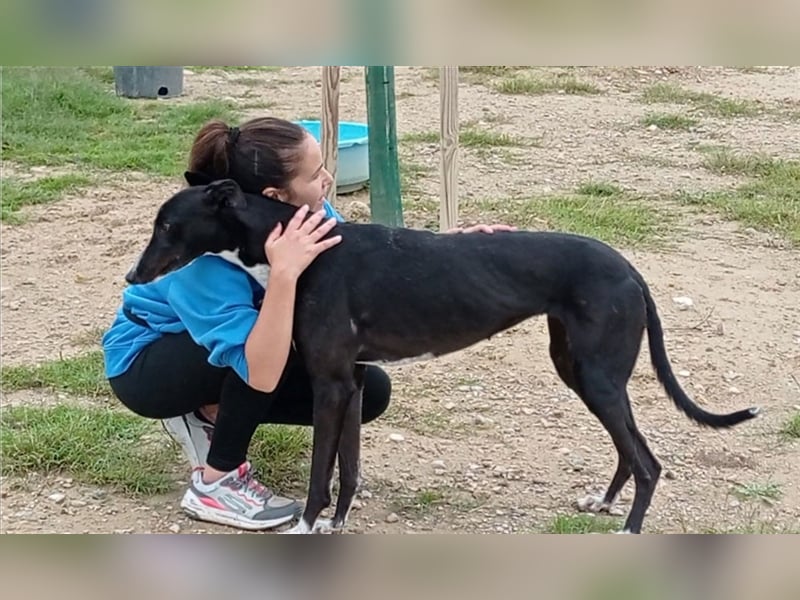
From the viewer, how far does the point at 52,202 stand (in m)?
6.93

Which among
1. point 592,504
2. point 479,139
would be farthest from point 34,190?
point 592,504

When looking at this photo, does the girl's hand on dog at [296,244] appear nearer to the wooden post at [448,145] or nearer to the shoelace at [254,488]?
the shoelace at [254,488]

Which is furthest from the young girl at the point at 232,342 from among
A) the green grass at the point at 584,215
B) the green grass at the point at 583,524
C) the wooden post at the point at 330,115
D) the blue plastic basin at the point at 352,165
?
the blue plastic basin at the point at 352,165

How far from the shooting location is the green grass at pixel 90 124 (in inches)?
306

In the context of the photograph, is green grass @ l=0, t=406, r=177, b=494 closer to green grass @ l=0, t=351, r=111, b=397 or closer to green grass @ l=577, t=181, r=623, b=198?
green grass @ l=0, t=351, r=111, b=397

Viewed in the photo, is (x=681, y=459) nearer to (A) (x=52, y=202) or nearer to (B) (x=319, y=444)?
(B) (x=319, y=444)

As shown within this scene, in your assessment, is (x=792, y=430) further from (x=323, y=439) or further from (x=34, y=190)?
(x=34, y=190)

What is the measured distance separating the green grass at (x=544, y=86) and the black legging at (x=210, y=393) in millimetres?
7385

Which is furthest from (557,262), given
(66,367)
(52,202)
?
(52,202)

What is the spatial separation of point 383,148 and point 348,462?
274cm

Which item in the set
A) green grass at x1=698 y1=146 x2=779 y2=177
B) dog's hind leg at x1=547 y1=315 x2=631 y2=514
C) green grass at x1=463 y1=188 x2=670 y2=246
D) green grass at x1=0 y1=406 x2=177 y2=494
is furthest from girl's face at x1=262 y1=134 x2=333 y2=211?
green grass at x1=698 y1=146 x2=779 y2=177

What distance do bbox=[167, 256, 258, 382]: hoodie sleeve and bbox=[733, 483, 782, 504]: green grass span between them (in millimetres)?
1769

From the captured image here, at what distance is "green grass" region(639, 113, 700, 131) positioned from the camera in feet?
30.5
